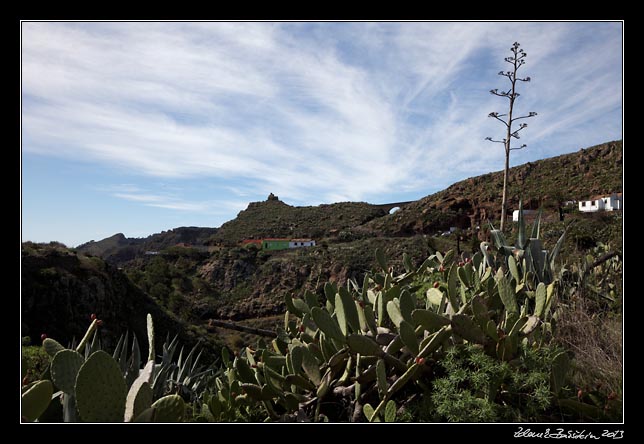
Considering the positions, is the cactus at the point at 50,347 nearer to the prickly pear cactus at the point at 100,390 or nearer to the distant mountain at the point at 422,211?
the prickly pear cactus at the point at 100,390

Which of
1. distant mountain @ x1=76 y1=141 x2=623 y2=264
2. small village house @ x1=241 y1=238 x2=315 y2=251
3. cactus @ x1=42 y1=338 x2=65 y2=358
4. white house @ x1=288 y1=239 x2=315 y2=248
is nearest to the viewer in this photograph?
cactus @ x1=42 y1=338 x2=65 y2=358

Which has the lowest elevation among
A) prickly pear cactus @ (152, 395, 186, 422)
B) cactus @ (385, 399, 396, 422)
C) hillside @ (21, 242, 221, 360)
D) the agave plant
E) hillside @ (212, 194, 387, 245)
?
hillside @ (21, 242, 221, 360)

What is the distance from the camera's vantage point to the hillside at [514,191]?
37469mm

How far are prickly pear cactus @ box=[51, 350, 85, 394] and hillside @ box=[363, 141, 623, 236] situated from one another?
37.5 m

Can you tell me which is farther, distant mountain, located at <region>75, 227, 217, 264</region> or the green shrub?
distant mountain, located at <region>75, 227, 217, 264</region>

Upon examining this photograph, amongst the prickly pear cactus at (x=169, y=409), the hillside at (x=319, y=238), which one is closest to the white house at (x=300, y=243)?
the hillside at (x=319, y=238)

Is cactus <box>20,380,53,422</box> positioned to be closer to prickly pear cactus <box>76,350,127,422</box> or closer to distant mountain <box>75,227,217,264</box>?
prickly pear cactus <box>76,350,127,422</box>

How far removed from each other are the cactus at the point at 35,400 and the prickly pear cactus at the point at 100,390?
0.22m

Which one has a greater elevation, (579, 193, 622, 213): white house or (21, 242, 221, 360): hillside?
(579, 193, 622, 213): white house

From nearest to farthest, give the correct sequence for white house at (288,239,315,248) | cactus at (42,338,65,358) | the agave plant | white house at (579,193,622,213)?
cactus at (42,338,65,358), the agave plant, white house at (579,193,622,213), white house at (288,239,315,248)

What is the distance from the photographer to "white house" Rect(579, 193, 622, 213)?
2925cm

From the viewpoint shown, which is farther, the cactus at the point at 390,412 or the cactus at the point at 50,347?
the cactus at the point at 50,347

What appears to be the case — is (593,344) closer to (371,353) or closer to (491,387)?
(491,387)

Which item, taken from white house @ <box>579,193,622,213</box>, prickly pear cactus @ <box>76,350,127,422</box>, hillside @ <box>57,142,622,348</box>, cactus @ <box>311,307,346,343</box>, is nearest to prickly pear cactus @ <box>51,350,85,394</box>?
prickly pear cactus @ <box>76,350,127,422</box>
